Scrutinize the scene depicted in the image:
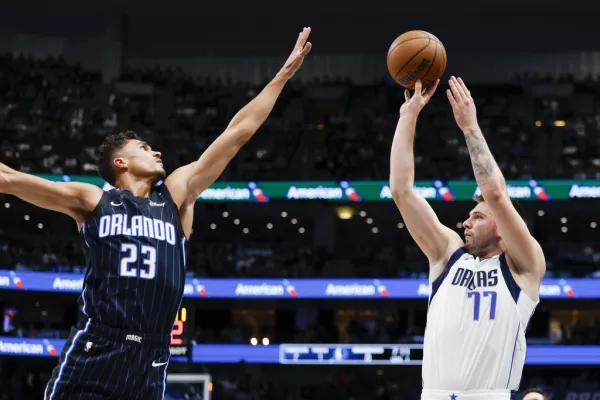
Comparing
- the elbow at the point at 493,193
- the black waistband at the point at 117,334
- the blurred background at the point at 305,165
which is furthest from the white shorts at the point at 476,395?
the blurred background at the point at 305,165

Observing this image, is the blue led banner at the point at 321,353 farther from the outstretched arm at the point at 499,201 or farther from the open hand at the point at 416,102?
the outstretched arm at the point at 499,201

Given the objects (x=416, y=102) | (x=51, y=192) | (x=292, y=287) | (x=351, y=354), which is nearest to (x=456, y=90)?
(x=416, y=102)

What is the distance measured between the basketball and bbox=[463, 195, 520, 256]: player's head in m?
1.22

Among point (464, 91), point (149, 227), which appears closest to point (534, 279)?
point (464, 91)

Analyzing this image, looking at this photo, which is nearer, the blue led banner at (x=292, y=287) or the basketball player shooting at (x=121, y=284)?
the basketball player shooting at (x=121, y=284)

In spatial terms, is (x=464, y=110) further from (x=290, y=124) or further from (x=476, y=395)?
(x=290, y=124)

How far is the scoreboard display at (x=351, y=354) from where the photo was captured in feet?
74.8

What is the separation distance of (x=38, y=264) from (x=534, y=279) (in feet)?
70.3

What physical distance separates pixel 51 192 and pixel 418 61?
106 inches

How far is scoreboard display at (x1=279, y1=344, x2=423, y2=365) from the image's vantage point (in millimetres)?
22797

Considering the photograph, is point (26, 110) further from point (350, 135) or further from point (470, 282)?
point (470, 282)

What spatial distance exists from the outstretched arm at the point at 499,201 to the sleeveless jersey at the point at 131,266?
5.33 ft

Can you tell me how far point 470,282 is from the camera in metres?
4.91

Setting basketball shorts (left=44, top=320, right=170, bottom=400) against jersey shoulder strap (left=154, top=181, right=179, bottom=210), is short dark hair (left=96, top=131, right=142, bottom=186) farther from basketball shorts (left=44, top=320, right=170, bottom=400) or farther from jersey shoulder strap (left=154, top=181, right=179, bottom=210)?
basketball shorts (left=44, top=320, right=170, bottom=400)
